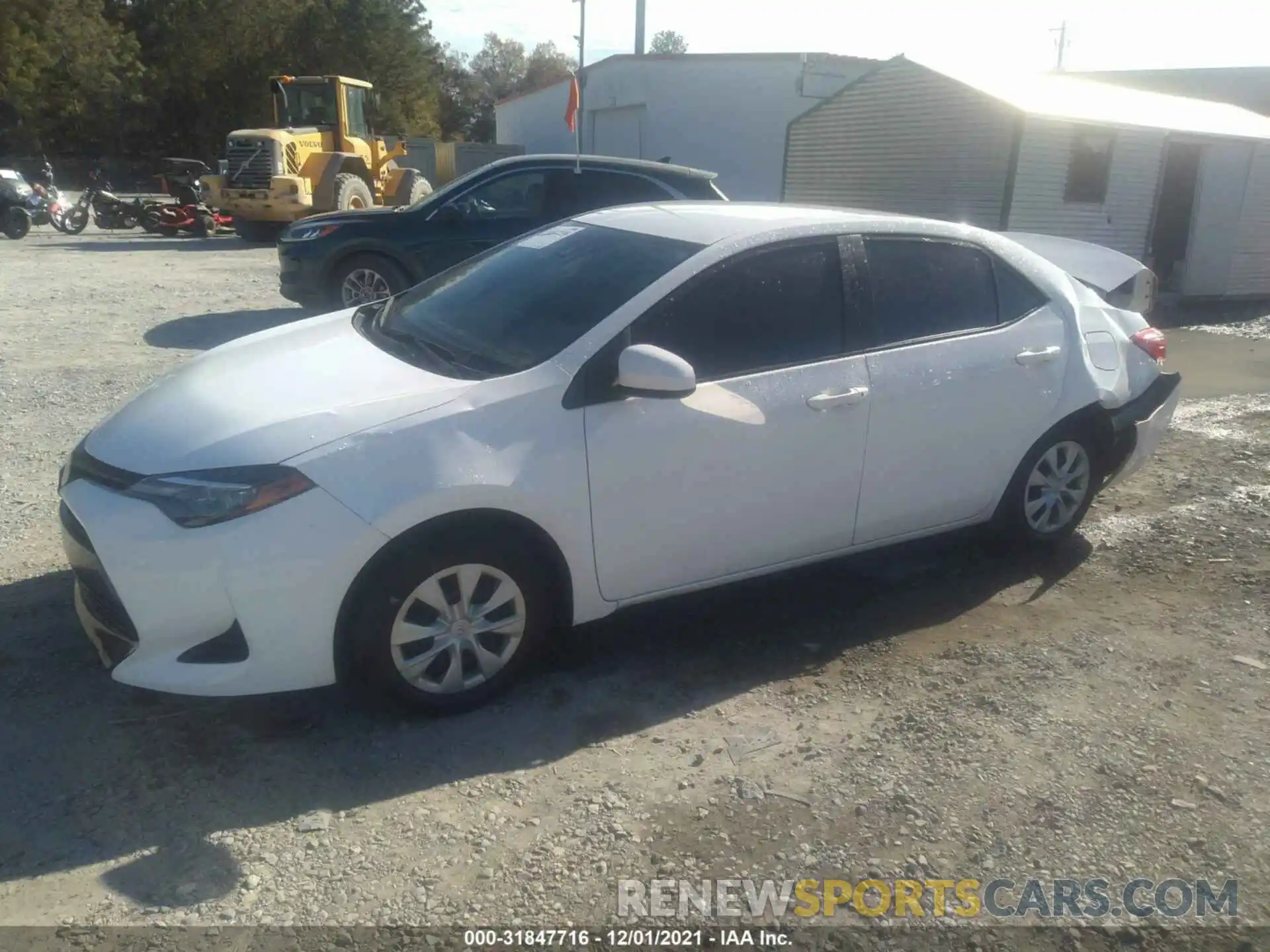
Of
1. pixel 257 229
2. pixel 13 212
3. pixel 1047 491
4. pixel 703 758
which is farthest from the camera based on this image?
pixel 257 229

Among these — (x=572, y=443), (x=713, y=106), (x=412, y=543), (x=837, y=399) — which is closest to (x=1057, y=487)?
(x=837, y=399)

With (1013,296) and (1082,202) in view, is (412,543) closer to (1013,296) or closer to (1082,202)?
(1013,296)

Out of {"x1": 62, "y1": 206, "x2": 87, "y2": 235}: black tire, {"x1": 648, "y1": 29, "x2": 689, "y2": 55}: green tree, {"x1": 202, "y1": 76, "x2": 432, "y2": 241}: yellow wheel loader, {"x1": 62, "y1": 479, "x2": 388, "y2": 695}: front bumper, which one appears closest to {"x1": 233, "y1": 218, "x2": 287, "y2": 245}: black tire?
{"x1": 202, "y1": 76, "x2": 432, "y2": 241}: yellow wheel loader

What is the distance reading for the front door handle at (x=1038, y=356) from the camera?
4449mm

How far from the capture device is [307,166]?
19.1m

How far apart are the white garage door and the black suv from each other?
19276 millimetres

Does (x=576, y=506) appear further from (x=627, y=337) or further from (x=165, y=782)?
(x=165, y=782)

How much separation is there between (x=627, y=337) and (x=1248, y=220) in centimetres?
1500

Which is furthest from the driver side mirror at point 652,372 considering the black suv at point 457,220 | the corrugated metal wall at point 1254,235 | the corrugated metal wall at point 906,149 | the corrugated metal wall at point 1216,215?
the corrugated metal wall at point 1254,235

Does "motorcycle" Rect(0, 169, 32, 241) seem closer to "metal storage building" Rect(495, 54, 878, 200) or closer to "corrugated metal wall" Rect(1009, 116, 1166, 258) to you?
"metal storage building" Rect(495, 54, 878, 200)

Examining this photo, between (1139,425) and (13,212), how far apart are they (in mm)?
20062

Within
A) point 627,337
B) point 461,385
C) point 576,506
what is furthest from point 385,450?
point 627,337

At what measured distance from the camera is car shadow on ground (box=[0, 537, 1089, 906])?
285 centimetres

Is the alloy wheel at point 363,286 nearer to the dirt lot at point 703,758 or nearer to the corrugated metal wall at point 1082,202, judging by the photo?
the dirt lot at point 703,758
